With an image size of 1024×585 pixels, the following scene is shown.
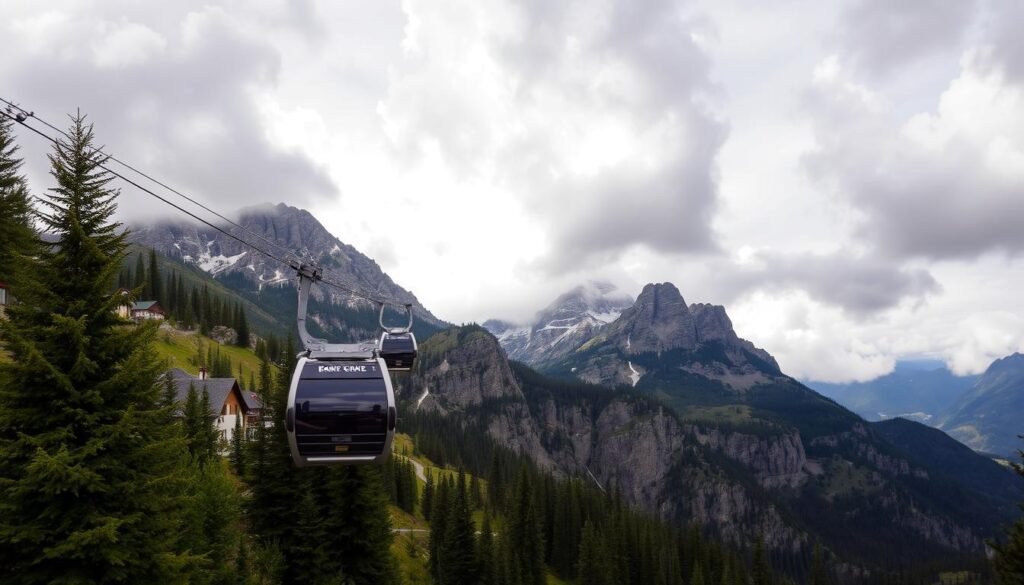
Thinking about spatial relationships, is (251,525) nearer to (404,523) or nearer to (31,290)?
(31,290)

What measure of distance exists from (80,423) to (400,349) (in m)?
12.7

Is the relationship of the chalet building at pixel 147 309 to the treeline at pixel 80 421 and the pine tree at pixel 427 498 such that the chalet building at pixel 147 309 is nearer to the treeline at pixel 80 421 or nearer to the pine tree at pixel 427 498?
the pine tree at pixel 427 498

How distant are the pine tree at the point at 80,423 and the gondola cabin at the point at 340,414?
411cm

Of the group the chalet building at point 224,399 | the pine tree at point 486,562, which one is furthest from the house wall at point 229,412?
the pine tree at point 486,562

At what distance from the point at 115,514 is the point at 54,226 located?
890 centimetres

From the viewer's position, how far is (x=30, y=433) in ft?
59.5

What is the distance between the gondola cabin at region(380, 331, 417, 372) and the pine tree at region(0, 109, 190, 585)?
9.72 metres

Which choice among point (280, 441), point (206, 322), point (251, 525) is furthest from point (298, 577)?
point (206, 322)

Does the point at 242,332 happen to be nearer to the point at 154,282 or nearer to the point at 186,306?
the point at 186,306

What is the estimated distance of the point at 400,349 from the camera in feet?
93.6

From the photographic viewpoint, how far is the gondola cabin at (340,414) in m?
18.9

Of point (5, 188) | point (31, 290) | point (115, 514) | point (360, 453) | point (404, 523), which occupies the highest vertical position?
point (5, 188)

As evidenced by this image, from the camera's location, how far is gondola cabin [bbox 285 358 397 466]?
18922 millimetres

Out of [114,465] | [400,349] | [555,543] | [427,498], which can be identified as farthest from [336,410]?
[555,543]
